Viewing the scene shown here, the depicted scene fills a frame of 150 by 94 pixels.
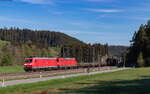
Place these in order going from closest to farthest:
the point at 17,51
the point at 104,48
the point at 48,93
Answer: the point at 48,93 < the point at 17,51 < the point at 104,48

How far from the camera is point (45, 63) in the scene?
64.8m

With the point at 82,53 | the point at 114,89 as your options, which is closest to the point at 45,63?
the point at 114,89

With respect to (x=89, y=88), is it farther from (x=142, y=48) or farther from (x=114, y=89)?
(x=142, y=48)

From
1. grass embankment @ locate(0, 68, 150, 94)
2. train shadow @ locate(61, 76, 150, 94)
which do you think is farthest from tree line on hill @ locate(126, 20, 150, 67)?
train shadow @ locate(61, 76, 150, 94)

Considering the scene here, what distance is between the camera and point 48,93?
1672 centimetres

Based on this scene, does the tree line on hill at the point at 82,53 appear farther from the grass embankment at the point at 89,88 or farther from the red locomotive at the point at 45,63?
the grass embankment at the point at 89,88

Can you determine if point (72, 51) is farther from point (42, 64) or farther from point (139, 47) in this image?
point (42, 64)

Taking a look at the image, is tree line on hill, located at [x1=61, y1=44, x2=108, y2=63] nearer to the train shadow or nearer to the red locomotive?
the red locomotive

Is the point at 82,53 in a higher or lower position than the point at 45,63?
higher

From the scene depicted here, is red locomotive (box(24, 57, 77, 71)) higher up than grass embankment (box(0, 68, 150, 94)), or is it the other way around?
red locomotive (box(24, 57, 77, 71))

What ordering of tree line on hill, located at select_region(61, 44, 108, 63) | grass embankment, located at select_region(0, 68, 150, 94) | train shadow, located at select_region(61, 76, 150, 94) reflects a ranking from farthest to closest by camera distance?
tree line on hill, located at select_region(61, 44, 108, 63) → grass embankment, located at select_region(0, 68, 150, 94) → train shadow, located at select_region(61, 76, 150, 94)

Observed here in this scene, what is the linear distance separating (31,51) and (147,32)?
1991 inches

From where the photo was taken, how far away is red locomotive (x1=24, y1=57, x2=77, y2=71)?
58759 millimetres

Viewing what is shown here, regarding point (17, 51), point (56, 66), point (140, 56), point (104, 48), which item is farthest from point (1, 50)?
point (104, 48)
